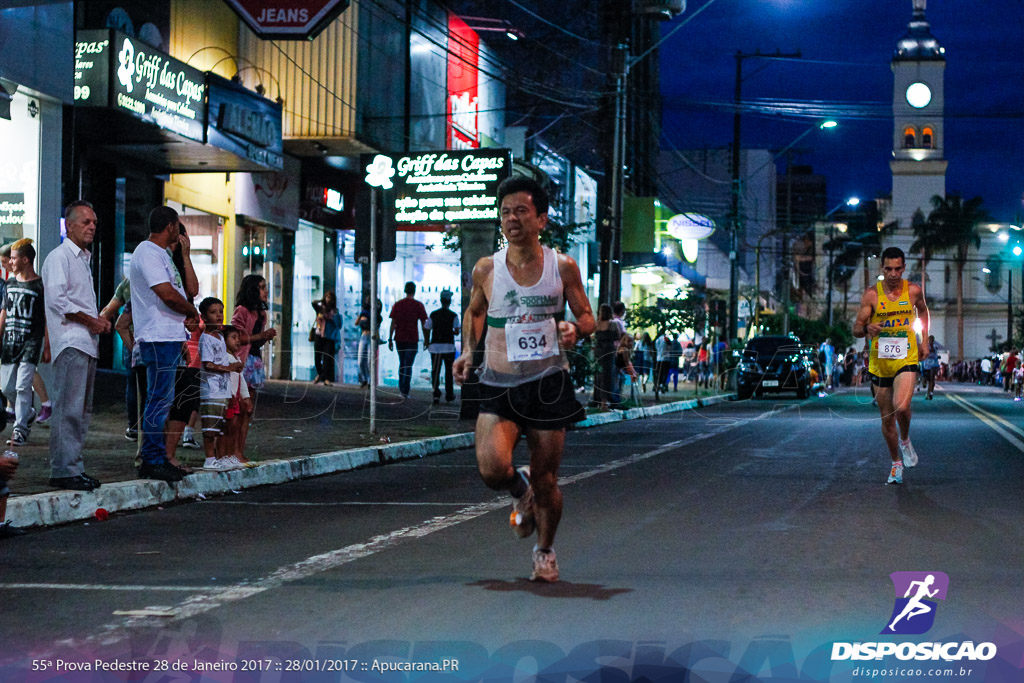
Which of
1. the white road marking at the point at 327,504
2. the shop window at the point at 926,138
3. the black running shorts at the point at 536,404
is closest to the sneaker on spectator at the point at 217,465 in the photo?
the white road marking at the point at 327,504

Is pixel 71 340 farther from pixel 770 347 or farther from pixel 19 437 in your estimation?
pixel 770 347

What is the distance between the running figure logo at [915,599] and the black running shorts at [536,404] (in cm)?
168

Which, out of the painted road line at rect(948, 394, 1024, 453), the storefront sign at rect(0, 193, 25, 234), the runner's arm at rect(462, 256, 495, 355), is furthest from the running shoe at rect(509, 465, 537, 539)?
the storefront sign at rect(0, 193, 25, 234)

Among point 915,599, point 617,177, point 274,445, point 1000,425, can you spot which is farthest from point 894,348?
point 617,177

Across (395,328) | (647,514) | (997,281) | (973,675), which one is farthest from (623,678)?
(997,281)

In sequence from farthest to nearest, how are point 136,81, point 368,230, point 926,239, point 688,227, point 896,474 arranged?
point 926,239 < point 688,227 < point 136,81 < point 368,230 < point 896,474

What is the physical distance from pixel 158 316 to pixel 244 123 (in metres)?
11.7

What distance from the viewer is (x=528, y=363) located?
6.20 metres

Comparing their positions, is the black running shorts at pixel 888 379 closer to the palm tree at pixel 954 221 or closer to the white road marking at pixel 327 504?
the white road marking at pixel 327 504

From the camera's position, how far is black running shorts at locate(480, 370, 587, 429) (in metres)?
6.13

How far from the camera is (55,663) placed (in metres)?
4.70

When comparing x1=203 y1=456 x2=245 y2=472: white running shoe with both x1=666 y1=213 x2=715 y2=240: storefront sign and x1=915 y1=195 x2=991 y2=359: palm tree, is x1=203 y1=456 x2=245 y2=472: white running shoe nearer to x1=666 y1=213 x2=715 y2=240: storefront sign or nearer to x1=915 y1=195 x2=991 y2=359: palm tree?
x1=666 y1=213 x2=715 y2=240: storefront sign

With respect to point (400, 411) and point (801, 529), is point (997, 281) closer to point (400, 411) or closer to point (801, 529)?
point (400, 411)

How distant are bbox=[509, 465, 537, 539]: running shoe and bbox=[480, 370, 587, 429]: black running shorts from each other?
0.88ft
